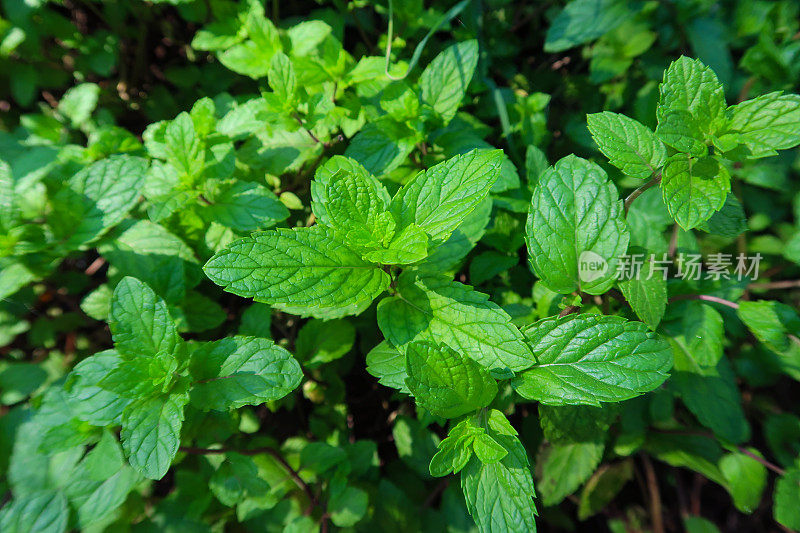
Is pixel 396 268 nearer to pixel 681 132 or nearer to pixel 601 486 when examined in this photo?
pixel 681 132

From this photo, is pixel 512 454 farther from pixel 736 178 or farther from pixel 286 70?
pixel 736 178

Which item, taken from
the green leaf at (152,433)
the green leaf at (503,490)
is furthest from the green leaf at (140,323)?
the green leaf at (503,490)

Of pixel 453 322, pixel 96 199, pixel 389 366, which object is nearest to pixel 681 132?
pixel 453 322

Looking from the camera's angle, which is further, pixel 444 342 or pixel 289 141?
pixel 289 141

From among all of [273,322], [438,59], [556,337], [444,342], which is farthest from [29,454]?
[438,59]

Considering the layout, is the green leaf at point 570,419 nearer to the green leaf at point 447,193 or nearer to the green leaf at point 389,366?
the green leaf at point 389,366

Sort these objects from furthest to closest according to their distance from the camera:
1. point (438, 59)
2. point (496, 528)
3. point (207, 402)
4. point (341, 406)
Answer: point (341, 406)
point (438, 59)
point (207, 402)
point (496, 528)
